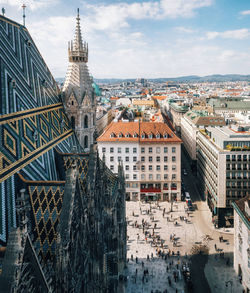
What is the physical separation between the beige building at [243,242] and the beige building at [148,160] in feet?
90.3

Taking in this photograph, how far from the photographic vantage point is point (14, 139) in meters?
23.9

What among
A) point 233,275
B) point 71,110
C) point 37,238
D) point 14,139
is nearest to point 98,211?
point 37,238

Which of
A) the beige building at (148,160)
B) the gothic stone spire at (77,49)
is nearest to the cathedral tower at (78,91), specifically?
the gothic stone spire at (77,49)

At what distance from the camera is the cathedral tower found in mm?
43875

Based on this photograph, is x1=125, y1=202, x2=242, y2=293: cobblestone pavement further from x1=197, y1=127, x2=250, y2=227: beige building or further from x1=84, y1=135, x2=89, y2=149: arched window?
x1=84, y1=135, x2=89, y2=149: arched window

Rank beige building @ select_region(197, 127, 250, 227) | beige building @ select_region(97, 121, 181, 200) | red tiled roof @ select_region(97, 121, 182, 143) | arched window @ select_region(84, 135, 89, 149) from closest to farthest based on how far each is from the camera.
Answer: arched window @ select_region(84, 135, 89, 149), beige building @ select_region(197, 127, 250, 227), beige building @ select_region(97, 121, 181, 200), red tiled roof @ select_region(97, 121, 182, 143)

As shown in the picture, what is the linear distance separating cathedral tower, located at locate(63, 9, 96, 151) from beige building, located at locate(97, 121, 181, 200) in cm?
2534

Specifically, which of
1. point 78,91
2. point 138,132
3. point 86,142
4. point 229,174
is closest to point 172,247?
point 229,174

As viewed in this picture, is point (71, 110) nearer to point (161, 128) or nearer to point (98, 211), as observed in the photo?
point (98, 211)

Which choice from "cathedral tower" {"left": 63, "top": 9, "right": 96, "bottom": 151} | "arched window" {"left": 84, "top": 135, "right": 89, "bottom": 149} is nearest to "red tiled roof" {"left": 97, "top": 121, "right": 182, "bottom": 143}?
"arched window" {"left": 84, "top": 135, "right": 89, "bottom": 149}

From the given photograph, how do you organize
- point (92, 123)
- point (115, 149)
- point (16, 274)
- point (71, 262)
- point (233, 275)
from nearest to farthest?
point (16, 274) < point (71, 262) < point (233, 275) < point (92, 123) < point (115, 149)

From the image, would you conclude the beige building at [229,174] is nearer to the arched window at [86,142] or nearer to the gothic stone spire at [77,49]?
the arched window at [86,142]

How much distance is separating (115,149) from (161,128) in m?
12.2

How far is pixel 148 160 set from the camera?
231ft
